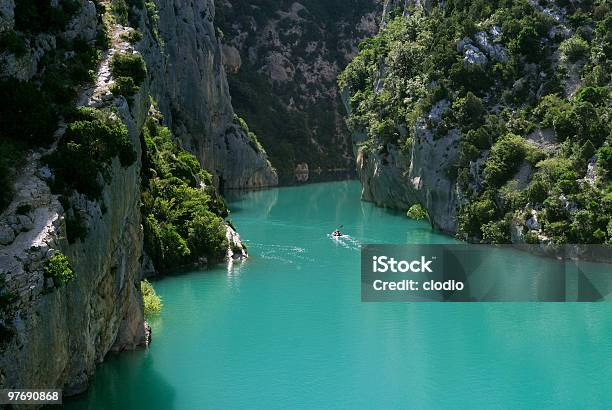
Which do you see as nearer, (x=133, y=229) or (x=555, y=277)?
(x=133, y=229)

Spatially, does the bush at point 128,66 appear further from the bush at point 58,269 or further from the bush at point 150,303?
the bush at point 150,303

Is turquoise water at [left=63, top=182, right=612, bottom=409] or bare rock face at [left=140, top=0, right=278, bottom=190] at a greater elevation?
bare rock face at [left=140, top=0, right=278, bottom=190]

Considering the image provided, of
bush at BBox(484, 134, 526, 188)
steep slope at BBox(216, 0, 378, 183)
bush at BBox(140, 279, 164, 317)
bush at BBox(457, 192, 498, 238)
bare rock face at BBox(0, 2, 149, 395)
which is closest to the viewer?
bare rock face at BBox(0, 2, 149, 395)

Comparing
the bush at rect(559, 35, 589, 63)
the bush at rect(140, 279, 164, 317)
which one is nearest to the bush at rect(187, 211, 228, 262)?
the bush at rect(140, 279, 164, 317)

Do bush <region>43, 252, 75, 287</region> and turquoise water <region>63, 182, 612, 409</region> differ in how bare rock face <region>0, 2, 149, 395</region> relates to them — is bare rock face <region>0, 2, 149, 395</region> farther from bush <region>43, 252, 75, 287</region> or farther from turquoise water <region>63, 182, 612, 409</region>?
turquoise water <region>63, 182, 612, 409</region>

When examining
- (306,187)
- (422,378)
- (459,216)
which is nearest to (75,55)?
(422,378)

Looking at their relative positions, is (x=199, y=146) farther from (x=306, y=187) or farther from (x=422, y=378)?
(x=422, y=378)
